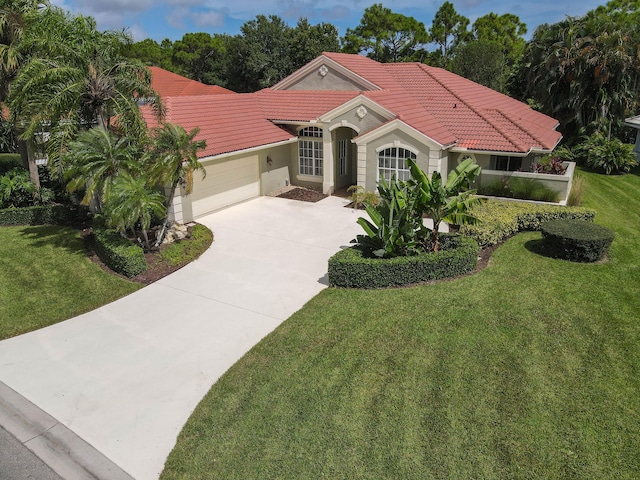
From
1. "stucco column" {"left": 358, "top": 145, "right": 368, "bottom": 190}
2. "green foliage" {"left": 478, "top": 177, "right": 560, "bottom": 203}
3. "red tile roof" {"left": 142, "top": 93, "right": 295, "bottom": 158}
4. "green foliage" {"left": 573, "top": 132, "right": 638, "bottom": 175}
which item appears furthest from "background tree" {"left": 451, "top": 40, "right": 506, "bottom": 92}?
"green foliage" {"left": 478, "top": 177, "right": 560, "bottom": 203}

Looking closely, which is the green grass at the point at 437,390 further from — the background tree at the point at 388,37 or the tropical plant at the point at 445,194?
the background tree at the point at 388,37

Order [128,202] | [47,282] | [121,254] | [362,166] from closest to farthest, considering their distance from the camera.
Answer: [128,202], [47,282], [121,254], [362,166]

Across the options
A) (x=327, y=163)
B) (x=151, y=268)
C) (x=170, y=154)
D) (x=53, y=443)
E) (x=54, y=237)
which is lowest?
(x=53, y=443)

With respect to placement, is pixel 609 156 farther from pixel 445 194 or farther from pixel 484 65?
pixel 445 194

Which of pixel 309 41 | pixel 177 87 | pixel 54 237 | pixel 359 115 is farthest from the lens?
pixel 309 41

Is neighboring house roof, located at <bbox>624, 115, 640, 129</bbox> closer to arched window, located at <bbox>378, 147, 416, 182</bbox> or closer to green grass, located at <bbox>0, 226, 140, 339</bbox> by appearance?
arched window, located at <bbox>378, 147, 416, 182</bbox>

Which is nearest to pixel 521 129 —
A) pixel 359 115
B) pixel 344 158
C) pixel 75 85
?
pixel 359 115

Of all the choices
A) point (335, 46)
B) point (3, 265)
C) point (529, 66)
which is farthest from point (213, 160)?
point (335, 46)

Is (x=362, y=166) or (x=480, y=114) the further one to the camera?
(x=480, y=114)
